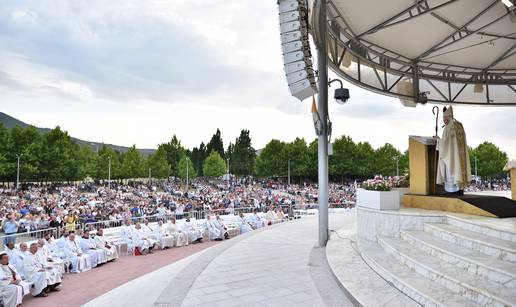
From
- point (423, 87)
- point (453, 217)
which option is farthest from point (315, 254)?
point (423, 87)

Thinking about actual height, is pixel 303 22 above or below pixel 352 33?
below

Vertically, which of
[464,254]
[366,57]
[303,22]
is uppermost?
[366,57]

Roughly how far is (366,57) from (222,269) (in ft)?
26.3

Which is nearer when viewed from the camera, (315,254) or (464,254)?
(464,254)

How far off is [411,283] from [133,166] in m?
71.1

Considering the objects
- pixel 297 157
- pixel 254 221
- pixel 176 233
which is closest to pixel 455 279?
pixel 176 233

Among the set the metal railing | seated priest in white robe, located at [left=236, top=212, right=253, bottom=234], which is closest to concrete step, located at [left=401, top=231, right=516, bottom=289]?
seated priest in white robe, located at [left=236, top=212, right=253, bottom=234]

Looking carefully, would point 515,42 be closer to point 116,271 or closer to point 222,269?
point 222,269

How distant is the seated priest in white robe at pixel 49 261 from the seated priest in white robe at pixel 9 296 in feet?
3.35

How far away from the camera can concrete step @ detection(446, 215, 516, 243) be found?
5000mm

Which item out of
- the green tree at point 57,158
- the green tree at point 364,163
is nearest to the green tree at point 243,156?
the green tree at point 364,163

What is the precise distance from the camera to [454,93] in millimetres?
13812

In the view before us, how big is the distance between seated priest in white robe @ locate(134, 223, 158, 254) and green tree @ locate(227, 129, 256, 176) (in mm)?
68562

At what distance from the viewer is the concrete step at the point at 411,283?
12.9 feet
